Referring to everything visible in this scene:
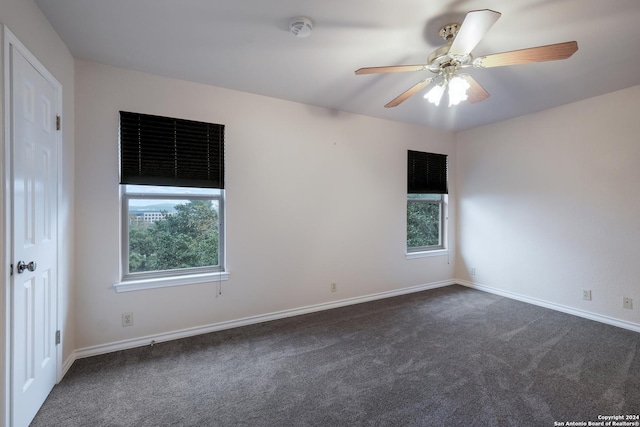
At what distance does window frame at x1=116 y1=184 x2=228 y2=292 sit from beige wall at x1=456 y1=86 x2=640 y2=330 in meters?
3.65

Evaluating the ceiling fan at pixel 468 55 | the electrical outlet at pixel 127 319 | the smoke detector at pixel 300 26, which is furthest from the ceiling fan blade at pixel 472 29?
the electrical outlet at pixel 127 319

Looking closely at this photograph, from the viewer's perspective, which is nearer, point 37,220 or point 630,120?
point 37,220

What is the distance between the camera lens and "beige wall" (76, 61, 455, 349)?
7.84ft

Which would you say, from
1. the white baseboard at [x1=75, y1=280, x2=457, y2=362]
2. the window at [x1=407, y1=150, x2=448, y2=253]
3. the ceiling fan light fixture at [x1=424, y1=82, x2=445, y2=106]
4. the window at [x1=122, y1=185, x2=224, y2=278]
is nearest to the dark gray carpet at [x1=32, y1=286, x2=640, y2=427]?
the white baseboard at [x1=75, y1=280, x2=457, y2=362]

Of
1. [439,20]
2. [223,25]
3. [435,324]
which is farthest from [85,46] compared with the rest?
[435,324]

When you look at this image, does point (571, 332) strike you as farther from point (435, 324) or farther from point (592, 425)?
point (592, 425)

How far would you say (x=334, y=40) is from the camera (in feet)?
6.76

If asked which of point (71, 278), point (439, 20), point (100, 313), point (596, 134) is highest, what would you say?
point (439, 20)

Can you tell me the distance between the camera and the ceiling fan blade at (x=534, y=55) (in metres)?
1.48

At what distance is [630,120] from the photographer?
287 cm

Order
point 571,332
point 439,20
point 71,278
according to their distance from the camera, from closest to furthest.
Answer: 1. point 439,20
2. point 71,278
3. point 571,332

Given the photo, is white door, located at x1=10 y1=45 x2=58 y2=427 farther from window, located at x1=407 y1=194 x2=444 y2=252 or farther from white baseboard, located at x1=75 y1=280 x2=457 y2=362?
window, located at x1=407 y1=194 x2=444 y2=252

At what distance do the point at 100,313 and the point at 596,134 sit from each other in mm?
5211

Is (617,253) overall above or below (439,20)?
below
